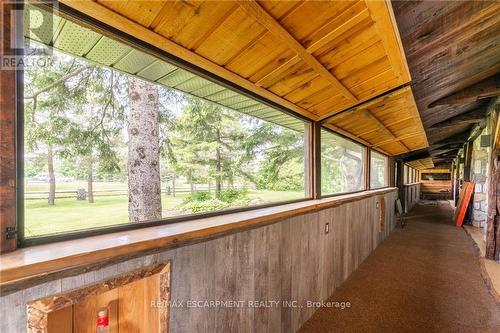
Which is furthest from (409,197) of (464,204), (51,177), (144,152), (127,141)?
(51,177)

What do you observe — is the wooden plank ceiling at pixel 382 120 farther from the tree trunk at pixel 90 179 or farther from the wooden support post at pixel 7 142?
the wooden support post at pixel 7 142

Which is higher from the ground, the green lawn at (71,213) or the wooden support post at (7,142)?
the wooden support post at (7,142)

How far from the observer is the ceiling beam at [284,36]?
3.84ft

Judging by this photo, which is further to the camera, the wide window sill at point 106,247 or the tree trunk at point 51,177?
the tree trunk at point 51,177

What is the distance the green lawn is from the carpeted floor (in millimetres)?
1972

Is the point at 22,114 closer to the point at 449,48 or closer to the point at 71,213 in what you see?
the point at 71,213

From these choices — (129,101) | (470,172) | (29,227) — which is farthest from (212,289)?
(470,172)

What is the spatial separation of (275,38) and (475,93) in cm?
434

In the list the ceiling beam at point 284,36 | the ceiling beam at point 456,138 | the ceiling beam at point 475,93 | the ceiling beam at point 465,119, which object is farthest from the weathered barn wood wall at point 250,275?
the ceiling beam at point 456,138

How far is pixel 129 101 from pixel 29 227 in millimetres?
931

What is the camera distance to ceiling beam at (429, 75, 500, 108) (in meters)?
3.89

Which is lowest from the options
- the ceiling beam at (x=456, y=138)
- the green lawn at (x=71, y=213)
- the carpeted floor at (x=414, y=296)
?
the carpeted floor at (x=414, y=296)

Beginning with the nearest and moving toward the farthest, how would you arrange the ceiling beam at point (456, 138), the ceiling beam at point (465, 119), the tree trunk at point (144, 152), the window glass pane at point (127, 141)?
the window glass pane at point (127, 141) → the tree trunk at point (144, 152) → the ceiling beam at point (465, 119) → the ceiling beam at point (456, 138)

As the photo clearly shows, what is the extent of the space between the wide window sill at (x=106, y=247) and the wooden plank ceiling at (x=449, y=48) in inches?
77.5
